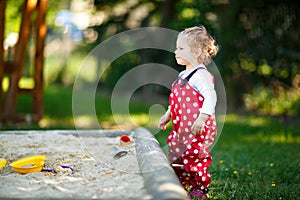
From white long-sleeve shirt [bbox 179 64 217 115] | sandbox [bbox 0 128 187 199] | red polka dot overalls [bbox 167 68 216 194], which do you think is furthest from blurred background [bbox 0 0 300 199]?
white long-sleeve shirt [bbox 179 64 217 115]

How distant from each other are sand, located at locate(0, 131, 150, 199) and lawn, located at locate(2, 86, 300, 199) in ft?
2.28

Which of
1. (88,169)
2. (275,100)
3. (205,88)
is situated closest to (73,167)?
(88,169)

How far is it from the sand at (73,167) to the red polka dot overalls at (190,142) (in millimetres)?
295

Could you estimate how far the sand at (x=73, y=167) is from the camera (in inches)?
89.2

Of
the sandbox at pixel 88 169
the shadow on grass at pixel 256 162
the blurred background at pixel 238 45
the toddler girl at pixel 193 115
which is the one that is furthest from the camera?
the blurred background at pixel 238 45

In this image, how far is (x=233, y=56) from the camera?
818cm

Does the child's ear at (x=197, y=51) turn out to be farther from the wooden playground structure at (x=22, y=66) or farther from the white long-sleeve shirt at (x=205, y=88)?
the wooden playground structure at (x=22, y=66)

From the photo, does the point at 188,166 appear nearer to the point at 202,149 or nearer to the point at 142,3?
the point at 202,149

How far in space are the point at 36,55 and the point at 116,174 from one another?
4036 mm

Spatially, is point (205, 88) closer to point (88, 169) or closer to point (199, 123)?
point (199, 123)

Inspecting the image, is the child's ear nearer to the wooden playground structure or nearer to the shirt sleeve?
the shirt sleeve

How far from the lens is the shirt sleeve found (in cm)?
273

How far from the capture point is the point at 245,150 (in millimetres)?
4926

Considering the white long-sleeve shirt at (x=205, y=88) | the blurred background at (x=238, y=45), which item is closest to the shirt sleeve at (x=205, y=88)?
the white long-sleeve shirt at (x=205, y=88)
